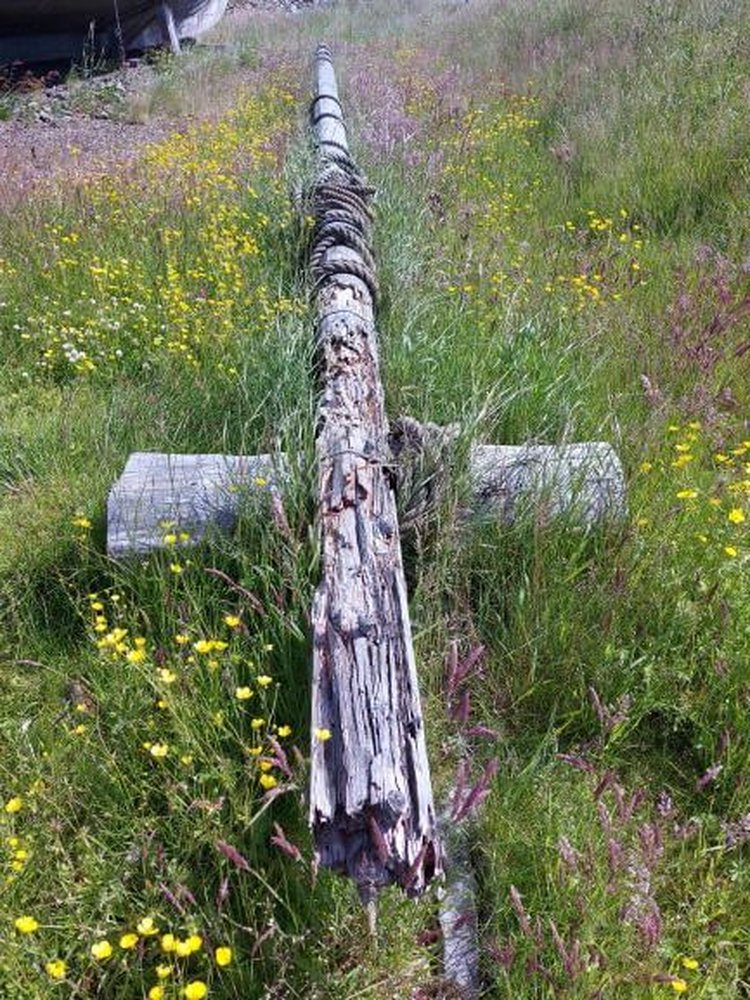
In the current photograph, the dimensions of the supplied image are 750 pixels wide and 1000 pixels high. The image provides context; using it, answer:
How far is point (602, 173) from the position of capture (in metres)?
6.69

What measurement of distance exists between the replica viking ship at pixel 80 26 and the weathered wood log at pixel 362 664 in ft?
40.2

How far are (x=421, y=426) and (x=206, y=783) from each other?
60.8 inches

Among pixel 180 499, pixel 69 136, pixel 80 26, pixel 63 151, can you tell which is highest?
pixel 80 26

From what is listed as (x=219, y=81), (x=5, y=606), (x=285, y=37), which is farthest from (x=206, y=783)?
(x=285, y=37)

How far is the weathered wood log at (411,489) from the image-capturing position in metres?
3.08

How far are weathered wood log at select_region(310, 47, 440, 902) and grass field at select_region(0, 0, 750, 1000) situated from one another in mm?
127

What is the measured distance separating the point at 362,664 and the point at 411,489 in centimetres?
105

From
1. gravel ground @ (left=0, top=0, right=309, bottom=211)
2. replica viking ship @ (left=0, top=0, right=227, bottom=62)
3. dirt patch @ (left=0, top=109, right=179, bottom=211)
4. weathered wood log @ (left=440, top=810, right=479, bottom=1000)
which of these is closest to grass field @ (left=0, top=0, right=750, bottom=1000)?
weathered wood log @ (left=440, top=810, right=479, bottom=1000)

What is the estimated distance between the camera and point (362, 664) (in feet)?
7.40

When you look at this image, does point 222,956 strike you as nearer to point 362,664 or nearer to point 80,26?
point 362,664

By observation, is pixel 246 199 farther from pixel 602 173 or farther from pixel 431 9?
pixel 431 9

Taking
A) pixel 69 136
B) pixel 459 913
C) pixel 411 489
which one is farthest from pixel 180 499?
pixel 69 136

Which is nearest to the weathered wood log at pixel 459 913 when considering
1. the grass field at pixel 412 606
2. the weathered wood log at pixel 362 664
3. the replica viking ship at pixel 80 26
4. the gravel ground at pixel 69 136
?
the grass field at pixel 412 606

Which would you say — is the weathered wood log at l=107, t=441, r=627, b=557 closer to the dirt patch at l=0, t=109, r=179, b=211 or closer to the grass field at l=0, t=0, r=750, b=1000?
the grass field at l=0, t=0, r=750, b=1000
